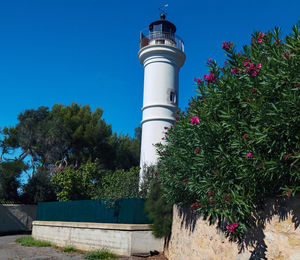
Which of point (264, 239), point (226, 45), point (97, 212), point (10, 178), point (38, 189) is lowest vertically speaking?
point (97, 212)

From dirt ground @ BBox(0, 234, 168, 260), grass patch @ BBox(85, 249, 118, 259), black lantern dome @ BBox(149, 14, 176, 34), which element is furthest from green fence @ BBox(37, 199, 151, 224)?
black lantern dome @ BBox(149, 14, 176, 34)

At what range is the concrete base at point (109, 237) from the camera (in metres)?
13.4

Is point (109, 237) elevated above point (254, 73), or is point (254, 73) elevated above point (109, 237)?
point (254, 73)

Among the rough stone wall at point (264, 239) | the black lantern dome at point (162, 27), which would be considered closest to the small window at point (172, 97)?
the black lantern dome at point (162, 27)

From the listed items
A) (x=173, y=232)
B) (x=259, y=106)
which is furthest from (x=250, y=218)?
(x=173, y=232)

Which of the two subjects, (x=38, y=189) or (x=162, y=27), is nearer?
(x=162, y=27)

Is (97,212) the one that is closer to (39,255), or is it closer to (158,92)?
(39,255)

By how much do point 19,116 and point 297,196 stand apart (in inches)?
1201

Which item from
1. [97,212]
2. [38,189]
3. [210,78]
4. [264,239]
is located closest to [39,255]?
[97,212]

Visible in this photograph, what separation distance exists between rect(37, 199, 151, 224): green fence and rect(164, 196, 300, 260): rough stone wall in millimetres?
4410

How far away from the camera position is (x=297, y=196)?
231 inches

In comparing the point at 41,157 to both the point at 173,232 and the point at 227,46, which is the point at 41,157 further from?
the point at 227,46

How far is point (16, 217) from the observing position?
26.9 m

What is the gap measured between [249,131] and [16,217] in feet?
86.0
